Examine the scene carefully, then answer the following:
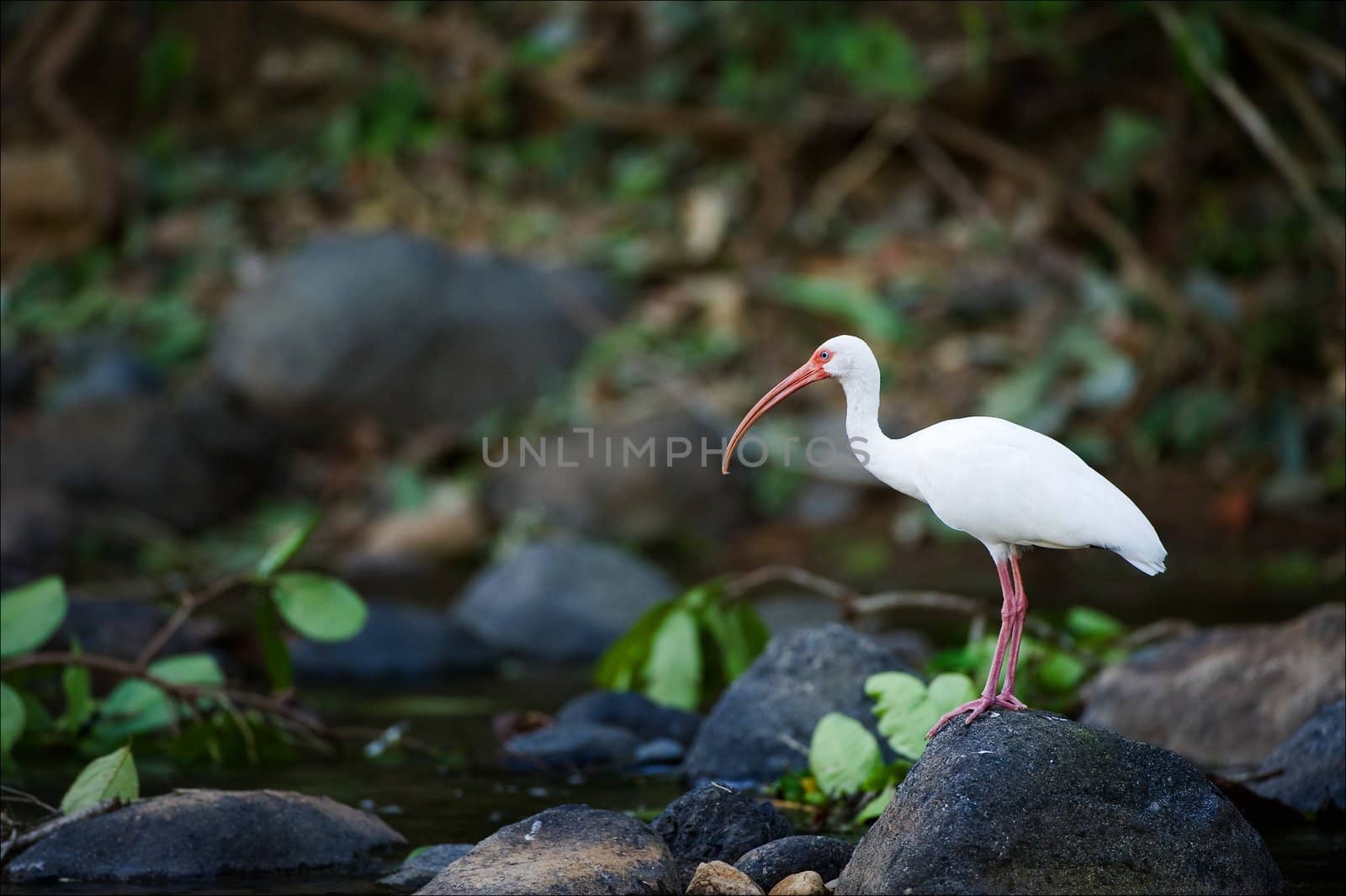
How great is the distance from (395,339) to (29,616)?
1064 cm

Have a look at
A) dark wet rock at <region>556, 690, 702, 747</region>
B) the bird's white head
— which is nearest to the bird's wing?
the bird's white head

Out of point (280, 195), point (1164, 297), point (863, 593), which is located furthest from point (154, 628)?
point (280, 195)

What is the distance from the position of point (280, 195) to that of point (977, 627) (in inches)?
608

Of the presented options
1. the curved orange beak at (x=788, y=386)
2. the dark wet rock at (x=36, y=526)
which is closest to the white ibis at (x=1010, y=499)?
the curved orange beak at (x=788, y=386)

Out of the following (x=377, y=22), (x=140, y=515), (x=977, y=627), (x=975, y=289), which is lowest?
(x=140, y=515)

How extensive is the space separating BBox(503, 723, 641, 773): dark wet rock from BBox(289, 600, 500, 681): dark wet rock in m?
2.51

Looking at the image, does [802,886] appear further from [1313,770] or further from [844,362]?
[1313,770]

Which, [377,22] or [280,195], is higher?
[377,22]

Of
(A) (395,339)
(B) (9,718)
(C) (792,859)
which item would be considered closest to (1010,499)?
(C) (792,859)

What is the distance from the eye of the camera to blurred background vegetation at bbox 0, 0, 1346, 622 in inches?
552

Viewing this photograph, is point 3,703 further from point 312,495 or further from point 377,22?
point 377,22

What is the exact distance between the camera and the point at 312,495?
16625 millimetres

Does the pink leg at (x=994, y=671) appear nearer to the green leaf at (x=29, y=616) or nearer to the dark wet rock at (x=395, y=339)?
the green leaf at (x=29, y=616)

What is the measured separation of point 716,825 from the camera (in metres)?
5.15
